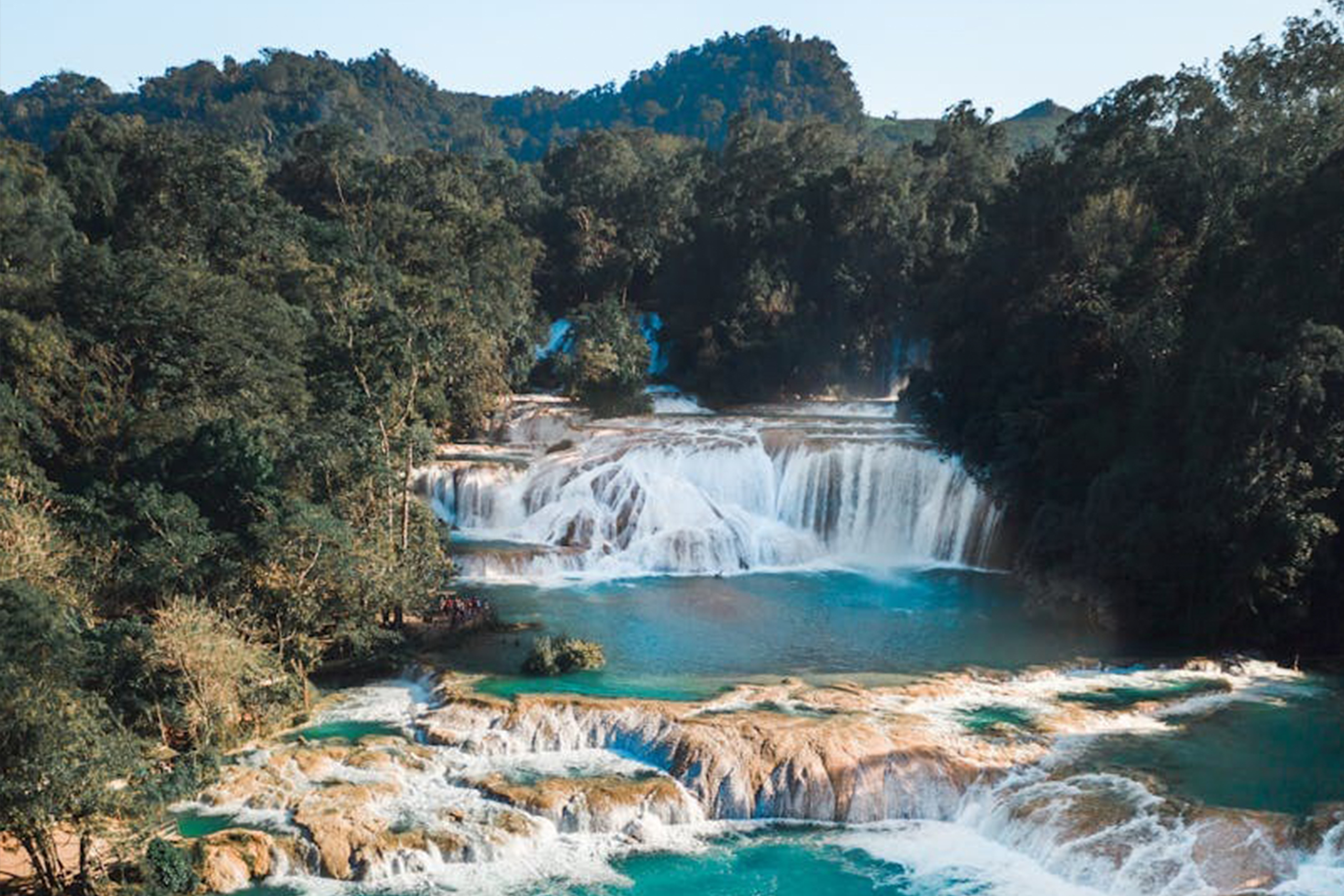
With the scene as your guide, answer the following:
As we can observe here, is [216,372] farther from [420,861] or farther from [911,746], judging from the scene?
[911,746]

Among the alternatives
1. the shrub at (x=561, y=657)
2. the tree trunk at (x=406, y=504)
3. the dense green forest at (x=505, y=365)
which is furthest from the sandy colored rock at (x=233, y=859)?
the tree trunk at (x=406, y=504)

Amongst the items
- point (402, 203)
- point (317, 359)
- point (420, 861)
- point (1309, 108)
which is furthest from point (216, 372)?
point (1309, 108)

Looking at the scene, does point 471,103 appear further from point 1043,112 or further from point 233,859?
point 233,859

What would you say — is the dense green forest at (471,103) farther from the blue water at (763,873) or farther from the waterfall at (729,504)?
the blue water at (763,873)

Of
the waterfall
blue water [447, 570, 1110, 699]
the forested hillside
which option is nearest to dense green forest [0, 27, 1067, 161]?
the forested hillside

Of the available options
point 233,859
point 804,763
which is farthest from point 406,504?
point 804,763

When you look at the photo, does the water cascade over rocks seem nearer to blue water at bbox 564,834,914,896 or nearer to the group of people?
blue water at bbox 564,834,914,896
